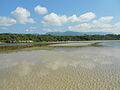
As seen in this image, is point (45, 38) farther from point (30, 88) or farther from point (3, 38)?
point (30, 88)

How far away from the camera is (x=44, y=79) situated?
7133 mm

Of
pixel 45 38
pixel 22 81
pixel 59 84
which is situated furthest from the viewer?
pixel 45 38

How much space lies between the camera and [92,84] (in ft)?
20.2

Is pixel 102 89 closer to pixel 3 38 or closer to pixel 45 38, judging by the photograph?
pixel 3 38

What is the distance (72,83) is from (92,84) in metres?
1.15

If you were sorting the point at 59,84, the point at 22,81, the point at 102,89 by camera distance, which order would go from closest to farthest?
the point at 102,89, the point at 59,84, the point at 22,81

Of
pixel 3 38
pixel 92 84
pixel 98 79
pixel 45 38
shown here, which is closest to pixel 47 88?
pixel 92 84

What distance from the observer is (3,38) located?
259ft

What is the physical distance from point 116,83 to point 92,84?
4.54 feet

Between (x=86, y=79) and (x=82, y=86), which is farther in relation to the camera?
(x=86, y=79)

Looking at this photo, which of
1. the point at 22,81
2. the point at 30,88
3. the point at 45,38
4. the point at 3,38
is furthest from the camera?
the point at 45,38

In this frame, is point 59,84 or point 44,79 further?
point 44,79

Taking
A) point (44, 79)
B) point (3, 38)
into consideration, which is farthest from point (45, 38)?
point (44, 79)

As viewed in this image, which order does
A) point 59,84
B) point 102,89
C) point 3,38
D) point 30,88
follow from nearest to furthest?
point 102,89 < point 30,88 < point 59,84 < point 3,38
